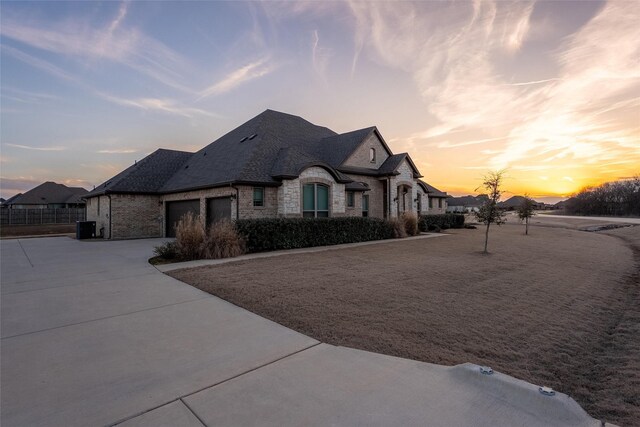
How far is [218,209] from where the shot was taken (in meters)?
17.1

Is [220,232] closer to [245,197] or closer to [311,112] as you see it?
[245,197]

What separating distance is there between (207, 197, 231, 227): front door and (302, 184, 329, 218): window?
4.20 metres

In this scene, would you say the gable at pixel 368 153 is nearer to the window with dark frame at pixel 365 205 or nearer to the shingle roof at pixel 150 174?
the window with dark frame at pixel 365 205

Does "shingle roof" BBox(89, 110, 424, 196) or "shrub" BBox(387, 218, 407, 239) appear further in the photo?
"shrub" BBox(387, 218, 407, 239)

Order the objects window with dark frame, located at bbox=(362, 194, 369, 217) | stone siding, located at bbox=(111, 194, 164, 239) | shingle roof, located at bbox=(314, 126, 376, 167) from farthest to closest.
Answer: window with dark frame, located at bbox=(362, 194, 369, 217) → shingle roof, located at bbox=(314, 126, 376, 167) → stone siding, located at bbox=(111, 194, 164, 239)

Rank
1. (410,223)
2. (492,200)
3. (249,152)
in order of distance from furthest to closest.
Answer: (410,223) < (249,152) < (492,200)

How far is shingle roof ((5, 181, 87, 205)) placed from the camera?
50.2 meters

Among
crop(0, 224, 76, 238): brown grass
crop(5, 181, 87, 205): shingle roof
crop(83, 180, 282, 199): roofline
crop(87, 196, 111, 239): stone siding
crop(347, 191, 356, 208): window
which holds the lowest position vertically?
crop(0, 224, 76, 238): brown grass

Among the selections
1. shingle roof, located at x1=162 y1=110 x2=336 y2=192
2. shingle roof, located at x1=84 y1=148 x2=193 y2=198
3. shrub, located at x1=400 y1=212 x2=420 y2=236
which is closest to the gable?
shingle roof, located at x1=162 y1=110 x2=336 y2=192

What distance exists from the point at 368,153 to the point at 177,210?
14506mm

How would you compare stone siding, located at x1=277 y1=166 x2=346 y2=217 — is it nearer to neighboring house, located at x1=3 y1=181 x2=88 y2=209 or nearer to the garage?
the garage

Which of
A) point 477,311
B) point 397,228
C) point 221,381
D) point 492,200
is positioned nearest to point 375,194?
point 397,228

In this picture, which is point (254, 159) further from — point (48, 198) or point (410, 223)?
point (48, 198)

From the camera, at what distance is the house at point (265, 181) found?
16375 mm
